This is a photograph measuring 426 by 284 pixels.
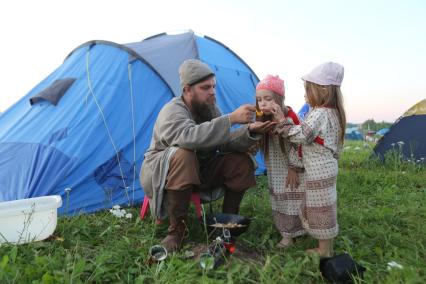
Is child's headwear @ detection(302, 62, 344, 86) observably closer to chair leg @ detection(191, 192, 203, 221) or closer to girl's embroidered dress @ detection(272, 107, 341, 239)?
girl's embroidered dress @ detection(272, 107, 341, 239)

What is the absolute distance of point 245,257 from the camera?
2.31 meters

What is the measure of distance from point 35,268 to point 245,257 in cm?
110

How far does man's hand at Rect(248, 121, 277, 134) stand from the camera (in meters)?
2.42

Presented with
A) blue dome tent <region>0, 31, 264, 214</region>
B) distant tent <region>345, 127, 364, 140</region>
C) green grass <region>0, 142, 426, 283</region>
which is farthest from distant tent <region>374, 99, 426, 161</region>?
distant tent <region>345, 127, 364, 140</region>

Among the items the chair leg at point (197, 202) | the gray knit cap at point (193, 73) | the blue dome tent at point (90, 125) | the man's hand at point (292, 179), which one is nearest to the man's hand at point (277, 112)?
the man's hand at point (292, 179)

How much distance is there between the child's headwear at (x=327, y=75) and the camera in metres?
2.32

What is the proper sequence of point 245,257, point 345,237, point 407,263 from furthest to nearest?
point 345,237 → point 245,257 → point 407,263

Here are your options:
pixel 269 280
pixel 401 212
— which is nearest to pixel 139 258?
pixel 269 280

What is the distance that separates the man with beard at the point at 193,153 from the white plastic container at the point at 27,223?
1.98 feet

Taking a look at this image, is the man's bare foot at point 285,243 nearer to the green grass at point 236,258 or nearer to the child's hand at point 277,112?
the green grass at point 236,258

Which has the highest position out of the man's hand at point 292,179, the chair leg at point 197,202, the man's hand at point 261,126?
the man's hand at point 261,126

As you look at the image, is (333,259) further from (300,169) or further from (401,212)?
(401,212)

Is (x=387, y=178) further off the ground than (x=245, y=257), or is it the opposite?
(x=245, y=257)

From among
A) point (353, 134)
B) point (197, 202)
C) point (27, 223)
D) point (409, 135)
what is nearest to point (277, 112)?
point (197, 202)
